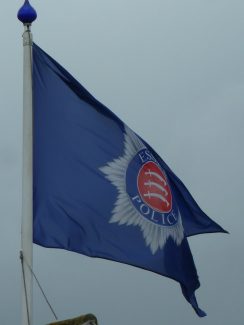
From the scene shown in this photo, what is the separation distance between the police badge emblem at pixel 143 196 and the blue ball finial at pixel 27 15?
9.61 feet

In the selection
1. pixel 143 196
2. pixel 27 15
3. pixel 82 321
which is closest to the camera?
pixel 82 321

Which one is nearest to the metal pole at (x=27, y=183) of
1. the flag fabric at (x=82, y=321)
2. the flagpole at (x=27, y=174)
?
the flagpole at (x=27, y=174)

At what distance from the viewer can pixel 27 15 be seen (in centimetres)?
2012

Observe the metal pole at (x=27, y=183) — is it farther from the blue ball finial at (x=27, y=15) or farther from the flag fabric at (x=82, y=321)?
the flag fabric at (x=82, y=321)

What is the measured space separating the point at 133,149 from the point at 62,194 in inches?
90.6

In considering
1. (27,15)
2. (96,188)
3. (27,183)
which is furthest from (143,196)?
(27,15)

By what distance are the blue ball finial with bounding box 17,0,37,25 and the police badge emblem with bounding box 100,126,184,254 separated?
9.61 feet

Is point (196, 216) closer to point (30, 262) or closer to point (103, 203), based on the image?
point (103, 203)

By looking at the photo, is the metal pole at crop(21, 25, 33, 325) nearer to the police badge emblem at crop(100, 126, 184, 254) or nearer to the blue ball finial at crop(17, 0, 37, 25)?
the blue ball finial at crop(17, 0, 37, 25)

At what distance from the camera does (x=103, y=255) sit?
63.8 ft

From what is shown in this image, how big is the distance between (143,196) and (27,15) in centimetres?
432

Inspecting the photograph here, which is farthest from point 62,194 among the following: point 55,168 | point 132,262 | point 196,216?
point 196,216

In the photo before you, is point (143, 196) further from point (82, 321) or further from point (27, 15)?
point (82, 321)

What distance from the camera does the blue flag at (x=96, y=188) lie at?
19375 millimetres
